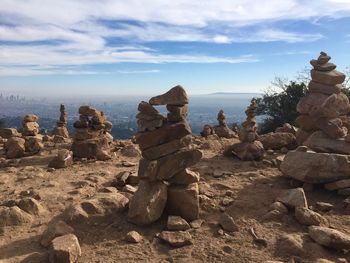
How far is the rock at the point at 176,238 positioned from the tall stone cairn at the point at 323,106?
6.83 m

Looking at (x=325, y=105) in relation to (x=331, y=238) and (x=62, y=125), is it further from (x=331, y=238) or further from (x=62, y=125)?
(x=62, y=125)

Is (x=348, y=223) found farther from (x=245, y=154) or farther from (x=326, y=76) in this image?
(x=326, y=76)

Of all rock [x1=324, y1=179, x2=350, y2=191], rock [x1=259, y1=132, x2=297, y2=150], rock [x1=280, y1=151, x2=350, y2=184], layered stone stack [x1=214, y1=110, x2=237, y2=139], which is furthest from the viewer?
layered stone stack [x1=214, y1=110, x2=237, y2=139]

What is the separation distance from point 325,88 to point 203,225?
995cm

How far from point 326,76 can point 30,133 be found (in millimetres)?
16009

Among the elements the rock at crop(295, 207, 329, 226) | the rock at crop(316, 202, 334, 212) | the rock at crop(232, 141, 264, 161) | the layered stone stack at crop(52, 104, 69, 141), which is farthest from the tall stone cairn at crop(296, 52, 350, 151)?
the layered stone stack at crop(52, 104, 69, 141)

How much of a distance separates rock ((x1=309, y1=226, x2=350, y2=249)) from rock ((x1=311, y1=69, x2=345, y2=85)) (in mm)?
9228

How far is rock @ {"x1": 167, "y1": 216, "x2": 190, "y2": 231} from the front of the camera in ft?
29.5

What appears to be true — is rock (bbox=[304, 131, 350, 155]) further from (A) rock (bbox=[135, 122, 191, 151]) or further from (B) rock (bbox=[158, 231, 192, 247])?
(B) rock (bbox=[158, 231, 192, 247])

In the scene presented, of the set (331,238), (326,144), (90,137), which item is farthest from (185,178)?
(90,137)

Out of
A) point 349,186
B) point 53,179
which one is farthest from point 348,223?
point 53,179

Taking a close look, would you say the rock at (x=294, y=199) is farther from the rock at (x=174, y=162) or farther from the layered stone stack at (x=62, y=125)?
the layered stone stack at (x=62, y=125)

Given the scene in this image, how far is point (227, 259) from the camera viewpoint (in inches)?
309

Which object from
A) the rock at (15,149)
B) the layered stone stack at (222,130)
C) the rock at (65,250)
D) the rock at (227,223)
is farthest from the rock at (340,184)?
the rock at (15,149)
